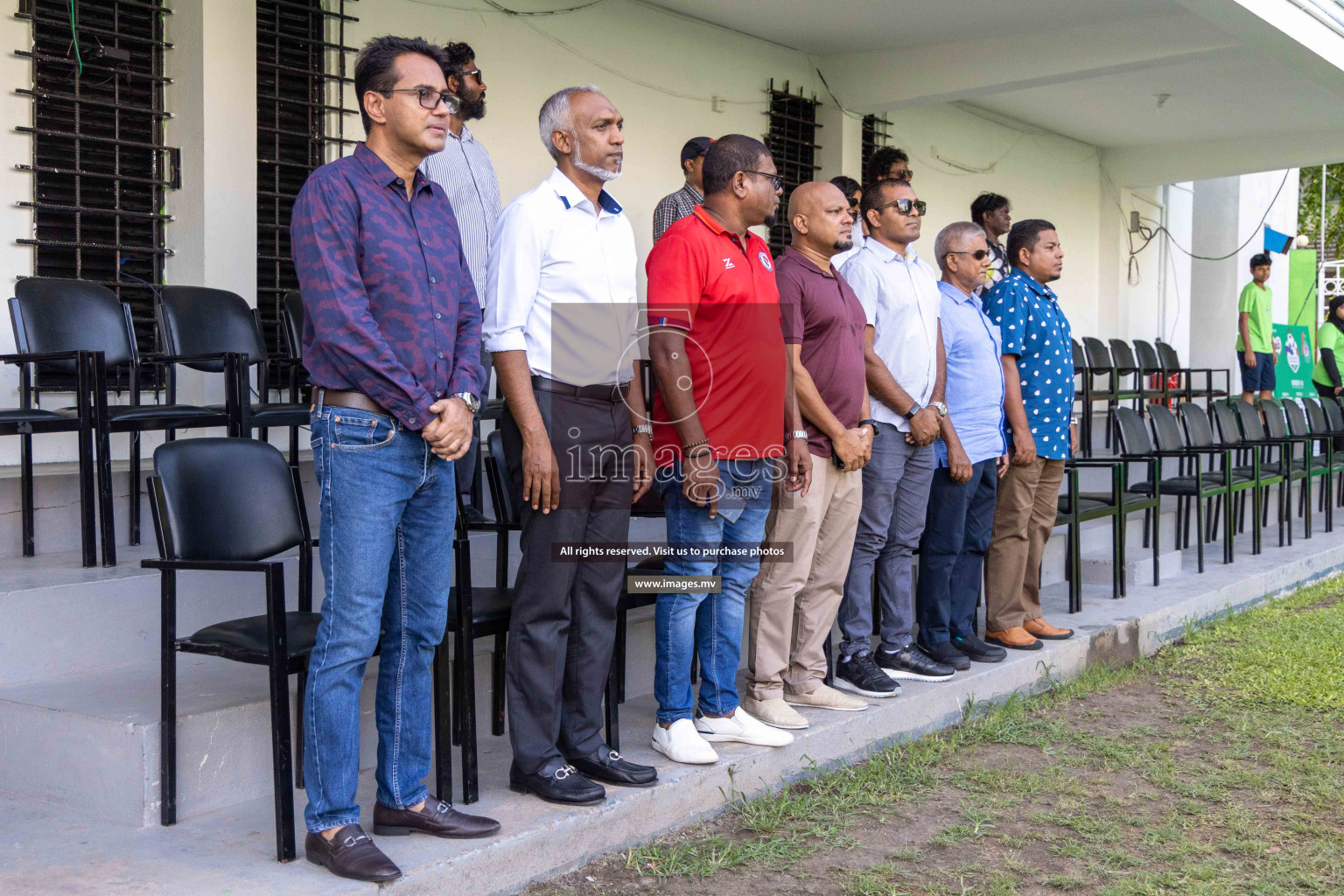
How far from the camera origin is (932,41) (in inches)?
309

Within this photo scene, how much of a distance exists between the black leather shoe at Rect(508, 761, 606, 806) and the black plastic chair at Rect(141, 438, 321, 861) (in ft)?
1.82

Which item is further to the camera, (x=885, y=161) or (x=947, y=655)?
(x=885, y=161)

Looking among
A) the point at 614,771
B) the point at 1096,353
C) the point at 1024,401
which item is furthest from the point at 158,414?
the point at 1096,353

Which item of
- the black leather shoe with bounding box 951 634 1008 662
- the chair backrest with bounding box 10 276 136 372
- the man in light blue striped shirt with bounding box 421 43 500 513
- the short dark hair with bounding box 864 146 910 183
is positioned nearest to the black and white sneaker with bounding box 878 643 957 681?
the black leather shoe with bounding box 951 634 1008 662

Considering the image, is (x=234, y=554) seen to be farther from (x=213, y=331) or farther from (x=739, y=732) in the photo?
(x=213, y=331)

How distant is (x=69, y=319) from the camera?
4090 millimetres

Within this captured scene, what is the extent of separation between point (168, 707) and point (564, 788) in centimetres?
89

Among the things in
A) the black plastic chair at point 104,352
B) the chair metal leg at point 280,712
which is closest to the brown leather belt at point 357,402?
the chair metal leg at point 280,712

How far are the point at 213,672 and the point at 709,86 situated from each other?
564 cm

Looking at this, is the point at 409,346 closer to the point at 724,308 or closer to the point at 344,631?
the point at 344,631

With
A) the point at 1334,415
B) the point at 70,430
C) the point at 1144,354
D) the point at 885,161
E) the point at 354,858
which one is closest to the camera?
the point at 354,858

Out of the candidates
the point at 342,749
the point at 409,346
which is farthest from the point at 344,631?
the point at 409,346

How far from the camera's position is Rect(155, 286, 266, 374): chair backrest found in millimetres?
4316

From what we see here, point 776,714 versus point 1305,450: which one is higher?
point 1305,450
